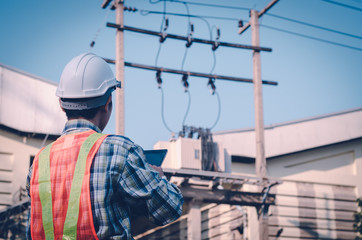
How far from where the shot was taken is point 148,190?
2.70 metres

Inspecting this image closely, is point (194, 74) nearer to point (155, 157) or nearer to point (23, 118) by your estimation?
point (23, 118)

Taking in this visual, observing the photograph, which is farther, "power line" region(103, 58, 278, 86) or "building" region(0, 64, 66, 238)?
"building" region(0, 64, 66, 238)

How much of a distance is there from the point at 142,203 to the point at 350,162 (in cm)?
1988

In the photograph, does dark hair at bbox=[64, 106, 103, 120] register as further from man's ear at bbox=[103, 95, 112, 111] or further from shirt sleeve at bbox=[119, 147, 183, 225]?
shirt sleeve at bbox=[119, 147, 183, 225]

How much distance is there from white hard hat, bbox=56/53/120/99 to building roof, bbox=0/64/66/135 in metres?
18.2

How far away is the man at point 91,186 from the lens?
2.59m

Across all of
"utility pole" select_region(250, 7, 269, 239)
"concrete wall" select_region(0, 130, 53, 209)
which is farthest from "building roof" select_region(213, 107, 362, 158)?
"concrete wall" select_region(0, 130, 53, 209)

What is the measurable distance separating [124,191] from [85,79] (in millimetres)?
657

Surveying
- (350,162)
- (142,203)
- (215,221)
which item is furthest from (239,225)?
(142,203)

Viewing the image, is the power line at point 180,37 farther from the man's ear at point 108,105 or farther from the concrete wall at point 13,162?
the man's ear at point 108,105

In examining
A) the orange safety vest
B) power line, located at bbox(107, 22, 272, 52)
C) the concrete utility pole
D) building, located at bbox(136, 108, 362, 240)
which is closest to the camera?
the orange safety vest

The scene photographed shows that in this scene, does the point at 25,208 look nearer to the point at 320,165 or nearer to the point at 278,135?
the point at 278,135

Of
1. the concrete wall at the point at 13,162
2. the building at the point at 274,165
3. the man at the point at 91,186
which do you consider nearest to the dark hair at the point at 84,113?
the man at the point at 91,186

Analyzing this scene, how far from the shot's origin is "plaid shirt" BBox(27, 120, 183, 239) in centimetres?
261
